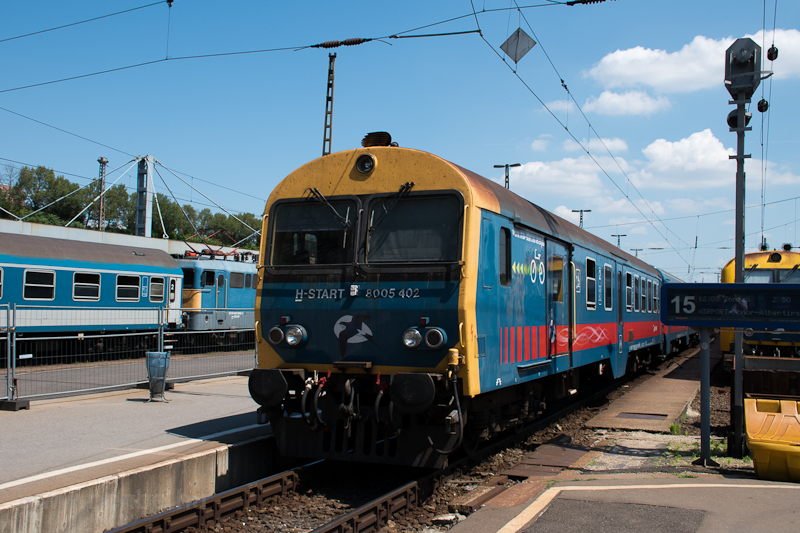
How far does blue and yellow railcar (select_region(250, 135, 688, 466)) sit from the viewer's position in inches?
243

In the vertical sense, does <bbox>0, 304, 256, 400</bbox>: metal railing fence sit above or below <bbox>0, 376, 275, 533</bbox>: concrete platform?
above

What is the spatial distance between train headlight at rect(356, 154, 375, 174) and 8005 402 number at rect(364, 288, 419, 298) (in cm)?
132

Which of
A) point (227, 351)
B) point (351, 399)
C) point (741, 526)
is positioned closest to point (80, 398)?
point (227, 351)

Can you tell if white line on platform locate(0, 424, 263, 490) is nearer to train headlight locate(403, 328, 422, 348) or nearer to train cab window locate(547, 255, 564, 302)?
train headlight locate(403, 328, 422, 348)

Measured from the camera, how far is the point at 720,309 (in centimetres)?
745

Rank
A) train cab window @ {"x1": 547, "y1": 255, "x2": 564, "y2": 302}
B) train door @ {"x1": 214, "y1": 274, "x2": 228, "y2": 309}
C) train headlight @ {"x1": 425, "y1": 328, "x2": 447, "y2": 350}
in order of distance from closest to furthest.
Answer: train headlight @ {"x1": 425, "y1": 328, "x2": 447, "y2": 350} → train cab window @ {"x1": 547, "y1": 255, "x2": 564, "y2": 302} → train door @ {"x1": 214, "y1": 274, "x2": 228, "y2": 309}

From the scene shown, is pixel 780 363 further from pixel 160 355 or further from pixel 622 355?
pixel 160 355

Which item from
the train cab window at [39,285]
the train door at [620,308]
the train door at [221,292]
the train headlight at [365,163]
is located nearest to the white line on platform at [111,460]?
the train headlight at [365,163]

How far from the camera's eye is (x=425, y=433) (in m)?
6.28

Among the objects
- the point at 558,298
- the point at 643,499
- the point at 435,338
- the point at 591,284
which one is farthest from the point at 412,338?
the point at 591,284

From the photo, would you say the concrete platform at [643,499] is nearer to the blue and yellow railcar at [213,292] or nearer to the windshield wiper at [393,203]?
the windshield wiper at [393,203]

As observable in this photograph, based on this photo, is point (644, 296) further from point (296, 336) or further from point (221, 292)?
point (221, 292)

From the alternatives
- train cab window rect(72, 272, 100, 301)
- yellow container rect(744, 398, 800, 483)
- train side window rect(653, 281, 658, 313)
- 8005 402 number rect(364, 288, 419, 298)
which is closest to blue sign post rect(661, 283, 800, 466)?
yellow container rect(744, 398, 800, 483)

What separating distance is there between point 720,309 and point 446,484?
374 cm
